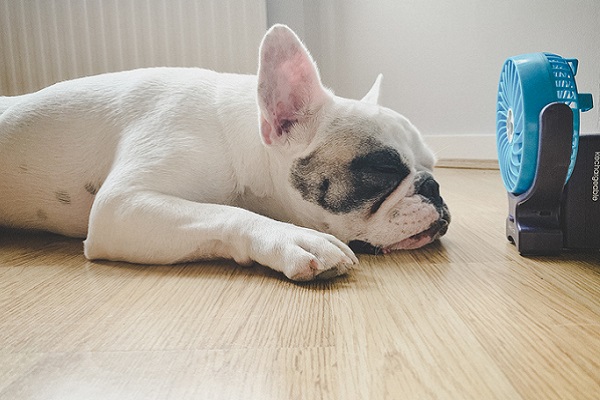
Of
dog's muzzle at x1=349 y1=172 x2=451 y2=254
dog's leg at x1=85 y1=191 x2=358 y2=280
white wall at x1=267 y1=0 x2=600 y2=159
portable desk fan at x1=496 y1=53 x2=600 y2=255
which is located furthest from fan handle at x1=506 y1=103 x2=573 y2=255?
white wall at x1=267 y1=0 x2=600 y2=159

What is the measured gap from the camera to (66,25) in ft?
10.0

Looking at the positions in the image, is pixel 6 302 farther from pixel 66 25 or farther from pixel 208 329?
pixel 66 25

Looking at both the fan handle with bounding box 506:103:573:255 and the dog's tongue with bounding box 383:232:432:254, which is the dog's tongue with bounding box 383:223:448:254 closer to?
the dog's tongue with bounding box 383:232:432:254

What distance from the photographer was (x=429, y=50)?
3369 mm

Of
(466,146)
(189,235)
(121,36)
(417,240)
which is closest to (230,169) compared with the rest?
(189,235)

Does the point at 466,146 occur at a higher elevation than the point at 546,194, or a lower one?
lower

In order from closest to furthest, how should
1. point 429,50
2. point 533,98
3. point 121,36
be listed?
point 533,98, point 121,36, point 429,50

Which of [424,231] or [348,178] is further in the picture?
[424,231]

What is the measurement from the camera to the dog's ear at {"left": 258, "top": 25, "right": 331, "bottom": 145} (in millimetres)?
1140

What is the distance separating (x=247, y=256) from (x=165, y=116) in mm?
414

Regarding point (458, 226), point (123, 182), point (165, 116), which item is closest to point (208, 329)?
point (123, 182)

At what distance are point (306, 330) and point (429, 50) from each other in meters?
2.90

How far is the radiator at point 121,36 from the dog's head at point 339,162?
1.99m

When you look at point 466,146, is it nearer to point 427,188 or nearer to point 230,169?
point 427,188
